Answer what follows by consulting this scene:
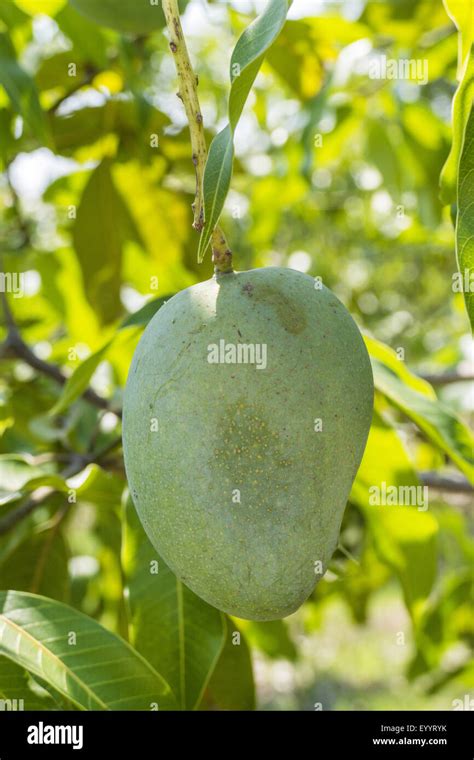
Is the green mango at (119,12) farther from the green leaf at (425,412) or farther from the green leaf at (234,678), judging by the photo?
the green leaf at (234,678)

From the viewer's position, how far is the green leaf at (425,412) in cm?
87

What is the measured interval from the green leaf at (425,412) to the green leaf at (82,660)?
369mm

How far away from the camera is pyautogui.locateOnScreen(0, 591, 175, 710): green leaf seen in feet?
2.69

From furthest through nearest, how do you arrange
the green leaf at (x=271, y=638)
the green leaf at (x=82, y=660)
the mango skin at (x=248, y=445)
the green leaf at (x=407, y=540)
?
the green leaf at (x=271, y=638) → the green leaf at (x=407, y=540) → the green leaf at (x=82, y=660) → the mango skin at (x=248, y=445)

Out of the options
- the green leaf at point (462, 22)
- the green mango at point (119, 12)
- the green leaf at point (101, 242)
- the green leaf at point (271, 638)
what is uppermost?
the green leaf at point (101, 242)

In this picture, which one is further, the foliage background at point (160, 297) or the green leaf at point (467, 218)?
the foliage background at point (160, 297)

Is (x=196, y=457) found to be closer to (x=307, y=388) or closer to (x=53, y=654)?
(x=307, y=388)

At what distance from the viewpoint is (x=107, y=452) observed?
1216mm

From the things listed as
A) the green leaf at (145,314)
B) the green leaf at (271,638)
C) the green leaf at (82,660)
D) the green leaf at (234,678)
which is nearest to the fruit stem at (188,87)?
the green leaf at (145,314)

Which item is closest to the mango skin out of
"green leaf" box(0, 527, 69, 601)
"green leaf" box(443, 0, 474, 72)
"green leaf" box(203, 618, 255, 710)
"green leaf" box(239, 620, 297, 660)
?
"green leaf" box(443, 0, 474, 72)

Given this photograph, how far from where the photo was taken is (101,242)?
158cm

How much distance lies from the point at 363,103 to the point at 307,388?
1447mm

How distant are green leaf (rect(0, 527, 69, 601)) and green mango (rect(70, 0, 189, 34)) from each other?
762 millimetres

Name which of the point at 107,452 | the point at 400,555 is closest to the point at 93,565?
the point at 107,452
